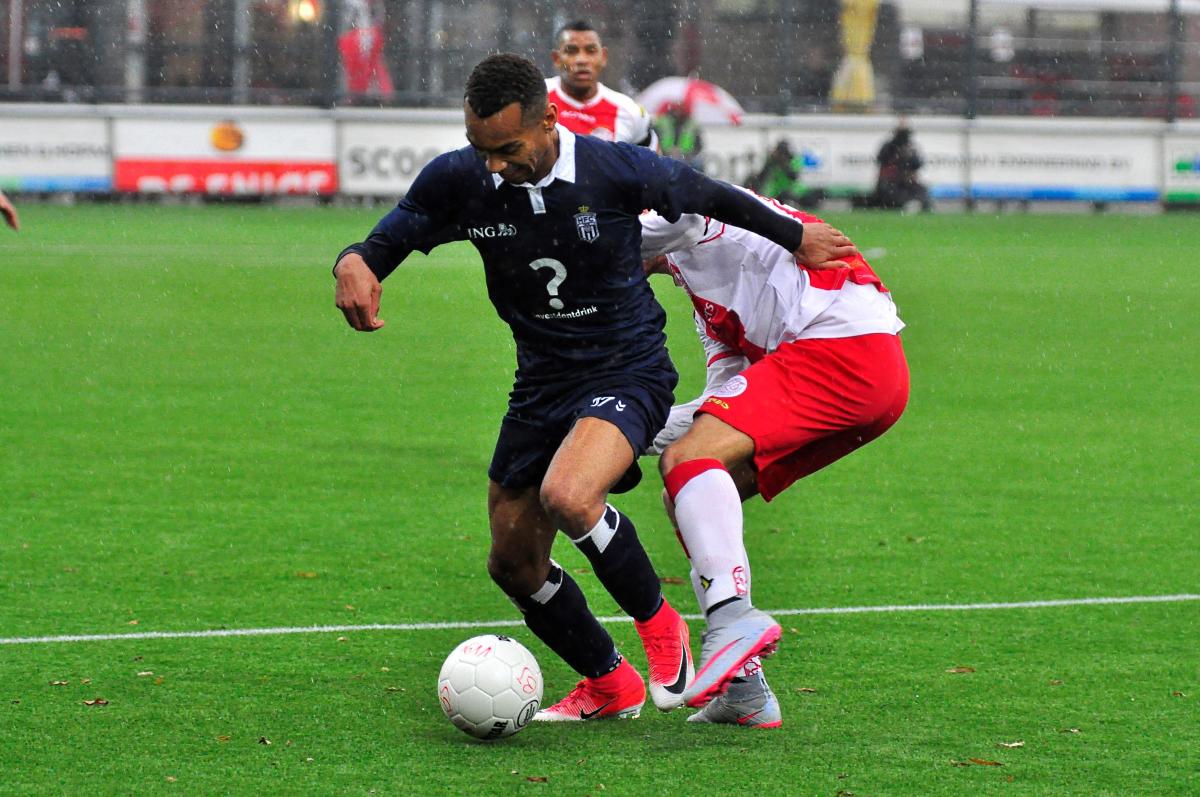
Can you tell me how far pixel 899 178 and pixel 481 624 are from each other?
2399cm

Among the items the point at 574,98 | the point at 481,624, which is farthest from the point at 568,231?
the point at 574,98

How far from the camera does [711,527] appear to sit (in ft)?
15.7

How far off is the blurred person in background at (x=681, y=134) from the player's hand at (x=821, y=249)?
21198mm

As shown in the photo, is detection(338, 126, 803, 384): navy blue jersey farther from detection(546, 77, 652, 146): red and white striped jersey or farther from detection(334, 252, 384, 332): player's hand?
detection(546, 77, 652, 146): red and white striped jersey

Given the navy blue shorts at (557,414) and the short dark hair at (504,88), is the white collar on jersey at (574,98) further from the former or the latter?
the short dark hair at (504,88)

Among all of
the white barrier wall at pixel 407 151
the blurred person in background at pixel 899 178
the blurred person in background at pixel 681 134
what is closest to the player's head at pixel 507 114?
the white barrier wall at pixel 407 151

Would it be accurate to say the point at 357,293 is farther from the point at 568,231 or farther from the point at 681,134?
the point at 681,134

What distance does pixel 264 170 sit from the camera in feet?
88.5

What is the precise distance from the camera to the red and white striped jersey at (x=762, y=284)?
17.4 ft

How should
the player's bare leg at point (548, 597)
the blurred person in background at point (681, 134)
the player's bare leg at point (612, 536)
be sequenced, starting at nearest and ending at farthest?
the player's bare leg at point (612, 536) → the player's bare leg at point (548, 597) → the blurred person in background at point (681, 134)

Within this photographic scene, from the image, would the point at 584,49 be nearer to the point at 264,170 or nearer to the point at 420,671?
the point at 420,671

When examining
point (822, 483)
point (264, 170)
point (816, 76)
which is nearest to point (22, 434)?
point (822, 483)

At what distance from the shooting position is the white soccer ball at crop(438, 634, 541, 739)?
4.67m

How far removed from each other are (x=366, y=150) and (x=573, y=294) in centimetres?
2291
